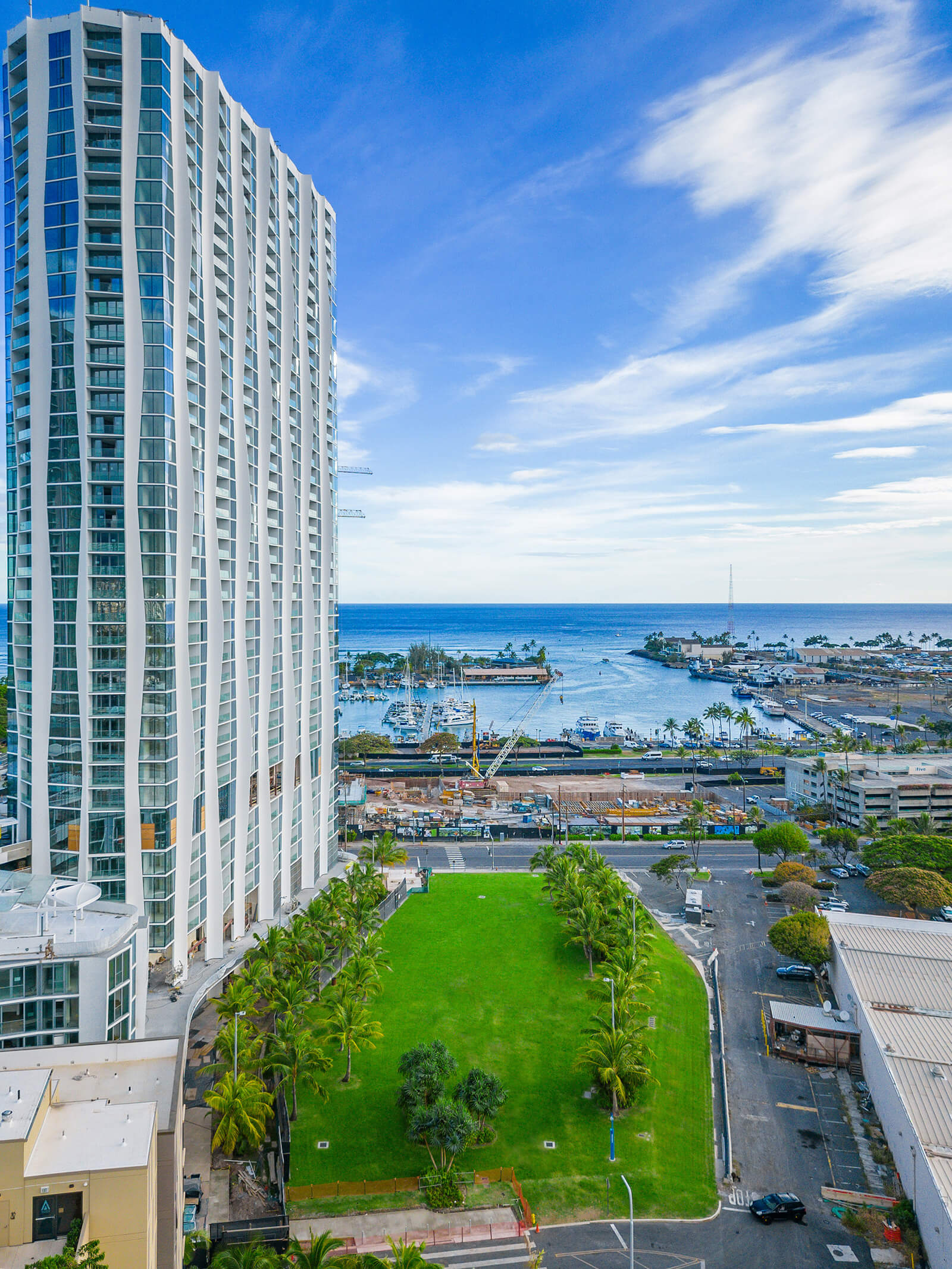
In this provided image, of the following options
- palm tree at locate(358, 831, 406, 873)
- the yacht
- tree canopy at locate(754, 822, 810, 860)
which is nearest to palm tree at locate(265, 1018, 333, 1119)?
A: palm tree at locate(358, 831, 406, 873)

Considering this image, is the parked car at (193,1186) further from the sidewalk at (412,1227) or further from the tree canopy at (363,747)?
the tree canopy at (363,747)

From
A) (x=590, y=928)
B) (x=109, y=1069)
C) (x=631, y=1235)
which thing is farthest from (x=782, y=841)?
(x=109, y=1069)

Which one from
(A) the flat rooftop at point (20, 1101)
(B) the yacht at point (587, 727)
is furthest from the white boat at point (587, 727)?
(A) the flat rooftop at point (20, 1101)

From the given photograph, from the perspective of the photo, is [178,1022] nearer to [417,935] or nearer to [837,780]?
[417,935]

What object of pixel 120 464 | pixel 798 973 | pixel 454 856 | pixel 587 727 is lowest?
pixel 454 856

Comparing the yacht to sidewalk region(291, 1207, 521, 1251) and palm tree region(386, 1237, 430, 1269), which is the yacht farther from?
palm tree region(386, 1237, 430, 1269)

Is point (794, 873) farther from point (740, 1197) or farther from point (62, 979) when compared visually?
point (62, 979)

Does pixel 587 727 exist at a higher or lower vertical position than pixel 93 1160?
lower
